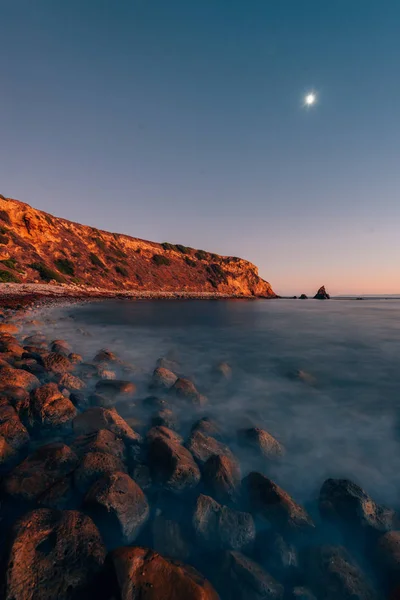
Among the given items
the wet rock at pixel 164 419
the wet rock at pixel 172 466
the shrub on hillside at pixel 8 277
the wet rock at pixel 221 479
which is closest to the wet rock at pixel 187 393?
the wet rock at pixel 164 419

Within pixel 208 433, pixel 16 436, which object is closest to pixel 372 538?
pixel 208 433

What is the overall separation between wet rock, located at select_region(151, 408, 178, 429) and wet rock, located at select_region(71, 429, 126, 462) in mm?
1004

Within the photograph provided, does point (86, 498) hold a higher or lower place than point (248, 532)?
higher

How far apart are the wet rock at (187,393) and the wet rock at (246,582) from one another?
3511mm

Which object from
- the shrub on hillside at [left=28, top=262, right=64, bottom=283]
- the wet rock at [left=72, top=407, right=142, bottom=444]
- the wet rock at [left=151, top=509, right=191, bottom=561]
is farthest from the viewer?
the shrub on hillside at [left=28, top=262, right=64, bottom=283]

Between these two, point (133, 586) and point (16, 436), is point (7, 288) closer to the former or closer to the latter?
point (16, 436)

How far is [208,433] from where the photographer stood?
4707mm

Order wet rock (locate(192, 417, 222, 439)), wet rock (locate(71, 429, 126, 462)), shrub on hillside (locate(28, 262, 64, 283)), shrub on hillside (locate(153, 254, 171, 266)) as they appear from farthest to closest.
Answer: shrub on hillside (locate(153, 254, 171, 266)) < shrub on hillside (locate(28, 262, 64, 283)) < wet rock (locate(192, 417, 222, 439)) < wet rock (locate(71, 429, 126, 462))

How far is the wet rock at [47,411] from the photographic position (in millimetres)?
4270

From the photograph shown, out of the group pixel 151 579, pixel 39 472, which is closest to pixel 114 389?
pixel 39 472

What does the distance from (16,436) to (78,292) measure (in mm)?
41027

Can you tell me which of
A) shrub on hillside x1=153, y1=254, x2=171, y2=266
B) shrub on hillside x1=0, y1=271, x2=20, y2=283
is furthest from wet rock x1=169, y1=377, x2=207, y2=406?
shrub on hillside x1=153, y1=254, x2=171, y2=266

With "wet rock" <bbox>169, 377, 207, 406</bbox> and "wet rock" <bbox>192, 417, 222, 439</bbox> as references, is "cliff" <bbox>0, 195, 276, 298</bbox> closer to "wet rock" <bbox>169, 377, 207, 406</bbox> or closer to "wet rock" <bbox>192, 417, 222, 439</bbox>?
"wet rock" <bbox>169, 377, 207, 406</bbox>

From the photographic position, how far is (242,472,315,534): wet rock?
303cm
